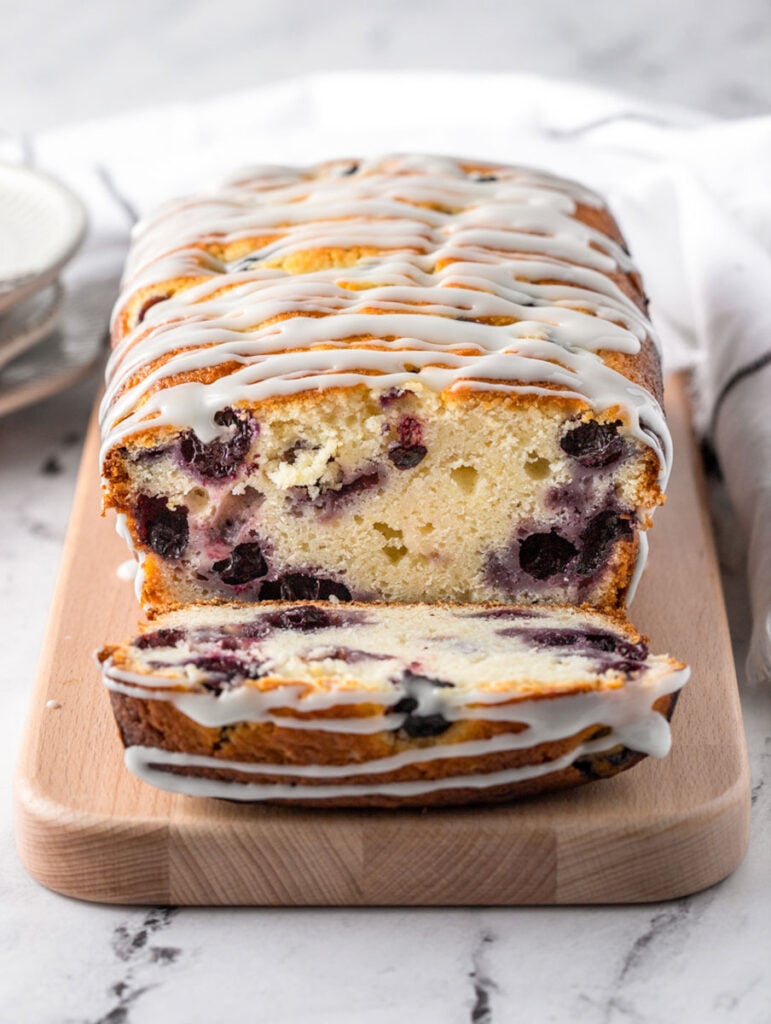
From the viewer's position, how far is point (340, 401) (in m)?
3.04

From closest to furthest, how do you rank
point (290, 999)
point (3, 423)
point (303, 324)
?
point (290, 999) → point (303, 324) → point (3, 423)

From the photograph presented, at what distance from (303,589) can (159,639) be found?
1.59 feet

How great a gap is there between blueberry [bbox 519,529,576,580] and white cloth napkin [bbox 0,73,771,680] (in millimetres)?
555

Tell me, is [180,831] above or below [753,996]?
above

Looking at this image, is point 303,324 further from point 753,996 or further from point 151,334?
point 753,996

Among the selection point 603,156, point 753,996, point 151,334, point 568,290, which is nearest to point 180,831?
point 753,996

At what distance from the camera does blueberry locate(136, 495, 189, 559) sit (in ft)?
10.4

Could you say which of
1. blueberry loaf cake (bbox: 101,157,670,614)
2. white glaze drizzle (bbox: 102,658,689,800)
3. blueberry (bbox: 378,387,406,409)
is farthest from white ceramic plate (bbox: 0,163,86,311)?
white glaze drizzle (bbox: 102,658,689,800)

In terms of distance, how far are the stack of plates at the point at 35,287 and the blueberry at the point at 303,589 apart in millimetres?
1269

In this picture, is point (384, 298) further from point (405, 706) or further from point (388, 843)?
point (388, 843)

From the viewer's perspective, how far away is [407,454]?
309cm

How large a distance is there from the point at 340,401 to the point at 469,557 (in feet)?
1.45

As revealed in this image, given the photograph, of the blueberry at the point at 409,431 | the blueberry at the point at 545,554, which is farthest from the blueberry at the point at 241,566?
the blueberry at the point at 545,554

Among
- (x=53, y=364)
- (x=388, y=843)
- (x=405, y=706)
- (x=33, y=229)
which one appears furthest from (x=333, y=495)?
(x=33, y=229)
